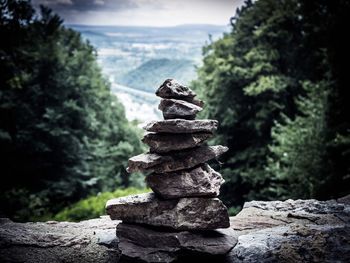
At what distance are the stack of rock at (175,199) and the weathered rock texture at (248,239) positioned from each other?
192 millimetres

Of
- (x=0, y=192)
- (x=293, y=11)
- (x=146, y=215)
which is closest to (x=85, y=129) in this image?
(x=0, y=192)

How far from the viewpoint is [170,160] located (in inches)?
250

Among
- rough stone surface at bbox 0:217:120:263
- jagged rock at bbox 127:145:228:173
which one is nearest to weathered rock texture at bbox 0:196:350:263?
rough stone surface at bbox 0:217:120:263

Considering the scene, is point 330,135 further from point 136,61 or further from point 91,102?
point 136,61

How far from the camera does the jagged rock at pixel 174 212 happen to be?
243 inches

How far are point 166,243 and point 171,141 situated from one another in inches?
73.1

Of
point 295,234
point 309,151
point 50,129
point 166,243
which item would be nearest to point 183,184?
point 166,243

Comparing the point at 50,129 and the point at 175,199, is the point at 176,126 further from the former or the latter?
the point at 50,129

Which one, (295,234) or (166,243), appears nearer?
(166,243)

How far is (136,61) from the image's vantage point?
41656 mm

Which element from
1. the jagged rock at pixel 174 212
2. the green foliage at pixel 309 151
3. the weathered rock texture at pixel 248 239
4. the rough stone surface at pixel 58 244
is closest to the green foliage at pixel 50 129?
the rough stone surface at pixel 58 244

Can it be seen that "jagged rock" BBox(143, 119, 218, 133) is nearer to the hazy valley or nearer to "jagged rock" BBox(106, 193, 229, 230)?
"jagged rock" BBox(106, 193, 229, 230)

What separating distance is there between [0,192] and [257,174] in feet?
49.3

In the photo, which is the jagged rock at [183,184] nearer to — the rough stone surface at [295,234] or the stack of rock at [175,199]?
the stack of rock at [175,199]
